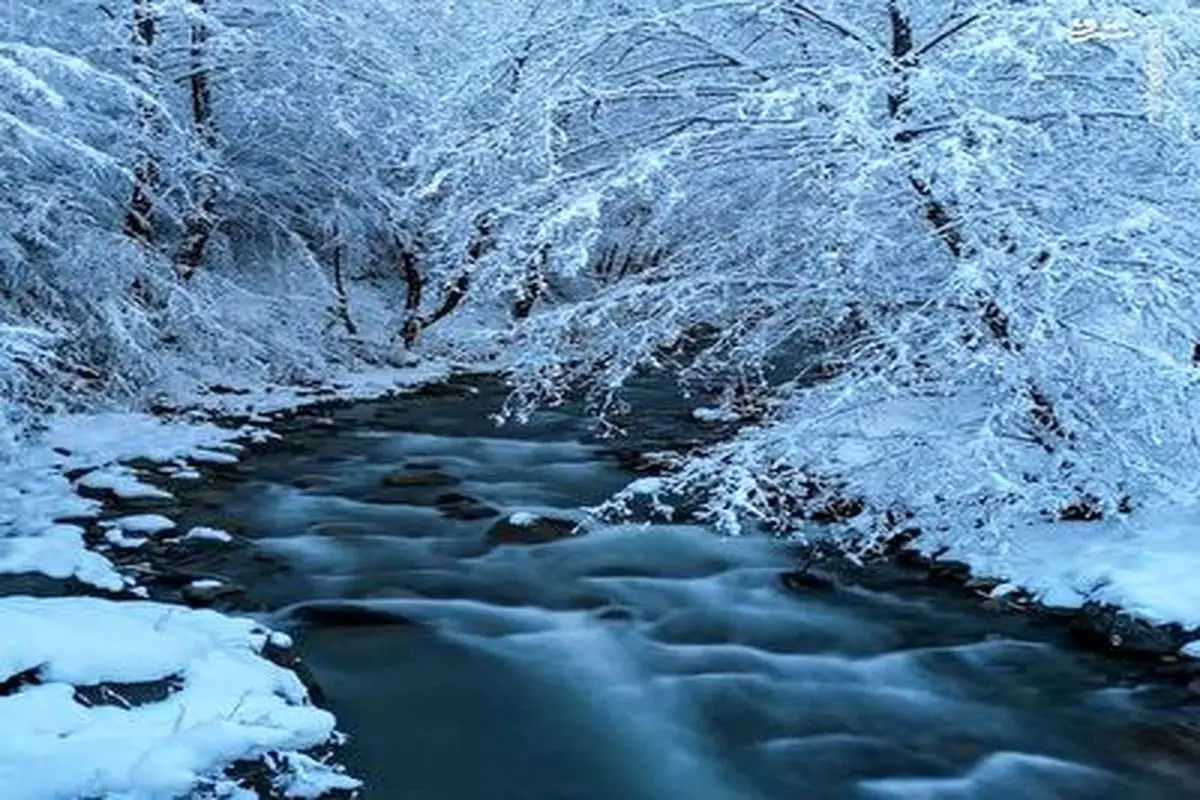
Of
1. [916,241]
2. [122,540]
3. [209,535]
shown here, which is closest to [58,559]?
[122,540]

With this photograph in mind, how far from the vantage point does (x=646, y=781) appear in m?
5.66

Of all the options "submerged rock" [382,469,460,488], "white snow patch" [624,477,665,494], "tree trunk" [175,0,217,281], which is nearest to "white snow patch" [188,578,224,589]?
"white snow patch" [624,477,665,494]

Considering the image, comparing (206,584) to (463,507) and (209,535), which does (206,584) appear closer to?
(209,535)

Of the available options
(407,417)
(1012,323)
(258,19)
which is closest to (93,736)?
(1012,323)

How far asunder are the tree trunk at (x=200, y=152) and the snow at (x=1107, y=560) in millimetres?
9212

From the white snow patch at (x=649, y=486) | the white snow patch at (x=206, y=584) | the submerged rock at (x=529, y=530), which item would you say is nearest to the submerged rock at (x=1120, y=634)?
the white snow patch at (x=649, y=486)

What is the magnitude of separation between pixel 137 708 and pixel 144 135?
8.40 m

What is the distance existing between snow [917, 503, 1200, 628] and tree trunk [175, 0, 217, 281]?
363 inches

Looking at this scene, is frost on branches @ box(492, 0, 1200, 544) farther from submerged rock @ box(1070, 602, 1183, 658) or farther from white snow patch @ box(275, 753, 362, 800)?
white snow patch @ box(275, 753, 362, 800)

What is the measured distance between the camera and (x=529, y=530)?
9.38m

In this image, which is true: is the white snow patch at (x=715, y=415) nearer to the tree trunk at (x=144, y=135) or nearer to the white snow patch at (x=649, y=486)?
the white snow patch at (x=649, y=486)

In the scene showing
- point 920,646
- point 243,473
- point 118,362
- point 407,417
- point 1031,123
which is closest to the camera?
point 920,646

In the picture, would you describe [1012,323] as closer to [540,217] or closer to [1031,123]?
[1031,123]

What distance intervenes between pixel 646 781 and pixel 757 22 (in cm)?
596
